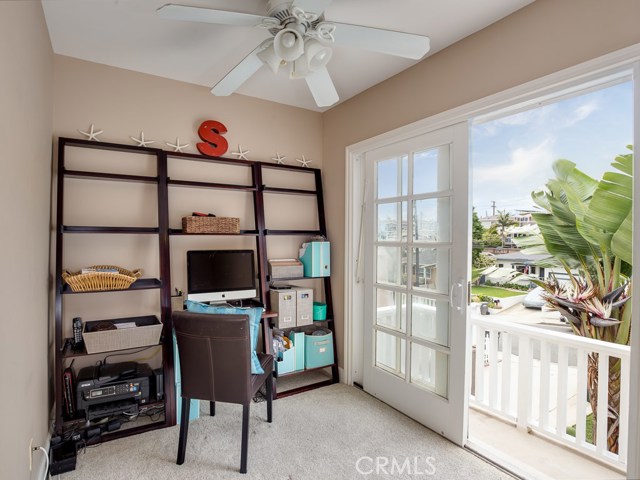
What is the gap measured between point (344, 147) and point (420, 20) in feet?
4.44

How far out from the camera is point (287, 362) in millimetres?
3055

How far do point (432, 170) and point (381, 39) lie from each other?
1018 millimetres

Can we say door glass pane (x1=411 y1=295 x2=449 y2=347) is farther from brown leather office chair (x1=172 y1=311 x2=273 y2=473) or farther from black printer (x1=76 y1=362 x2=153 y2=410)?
black printer (x1=76 y1=362 x2=153 y2=410)

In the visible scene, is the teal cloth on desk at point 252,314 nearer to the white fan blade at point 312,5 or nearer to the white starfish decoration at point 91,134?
the white starfish decoration at point 91,134

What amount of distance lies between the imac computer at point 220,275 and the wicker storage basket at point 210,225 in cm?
17

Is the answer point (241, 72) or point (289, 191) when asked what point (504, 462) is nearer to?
point (289, 191)

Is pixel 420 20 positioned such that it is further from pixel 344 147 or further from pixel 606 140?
pixel 606 140

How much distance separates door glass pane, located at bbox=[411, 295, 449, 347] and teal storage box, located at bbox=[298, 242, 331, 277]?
924 millimetres

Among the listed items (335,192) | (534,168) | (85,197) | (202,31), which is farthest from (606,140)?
(85,197)

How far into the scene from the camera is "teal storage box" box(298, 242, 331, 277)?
322 centimetres

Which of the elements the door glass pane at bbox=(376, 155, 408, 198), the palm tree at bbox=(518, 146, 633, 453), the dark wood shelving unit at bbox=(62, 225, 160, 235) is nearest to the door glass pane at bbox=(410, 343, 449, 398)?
the palm tree at bbox=(518, 146, 633, 453)

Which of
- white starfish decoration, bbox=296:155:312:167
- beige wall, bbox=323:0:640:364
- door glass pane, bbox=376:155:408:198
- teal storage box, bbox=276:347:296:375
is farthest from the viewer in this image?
white starfish decoration, bbox=296:155:312:167

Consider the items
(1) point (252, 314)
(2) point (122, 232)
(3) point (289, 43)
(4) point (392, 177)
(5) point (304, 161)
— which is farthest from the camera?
(5) point (304, 161)

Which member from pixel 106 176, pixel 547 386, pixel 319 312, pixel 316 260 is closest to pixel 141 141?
pixel 106 176
